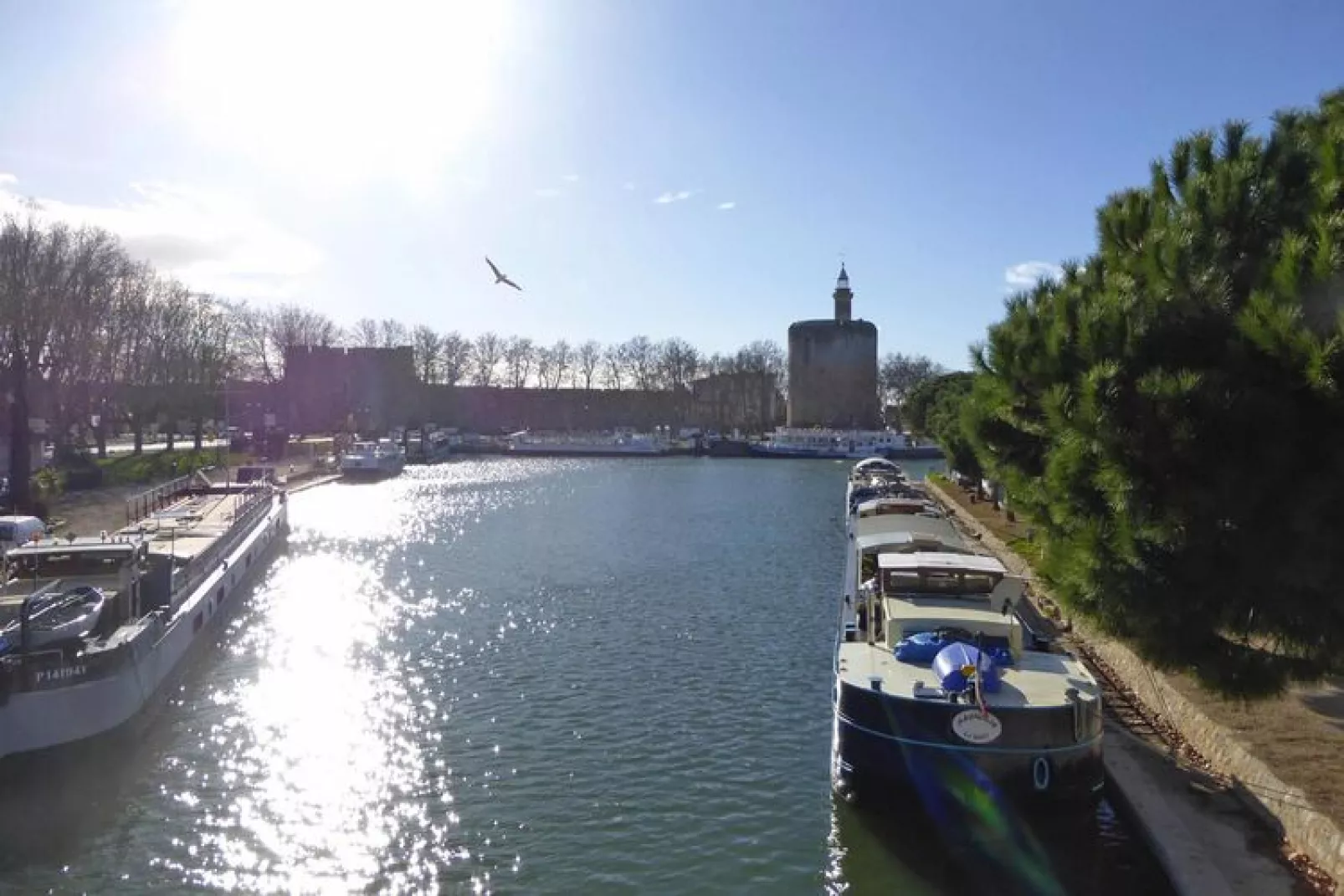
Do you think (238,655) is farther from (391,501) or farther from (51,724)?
(391,501)

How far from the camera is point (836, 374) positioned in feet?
467

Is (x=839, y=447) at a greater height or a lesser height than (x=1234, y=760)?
greater

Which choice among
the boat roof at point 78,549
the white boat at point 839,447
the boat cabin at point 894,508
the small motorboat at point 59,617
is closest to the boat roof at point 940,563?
the small motorboat at point 59,617

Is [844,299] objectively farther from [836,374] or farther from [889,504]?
[889,504]

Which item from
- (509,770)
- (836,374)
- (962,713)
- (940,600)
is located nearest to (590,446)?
(836,374)

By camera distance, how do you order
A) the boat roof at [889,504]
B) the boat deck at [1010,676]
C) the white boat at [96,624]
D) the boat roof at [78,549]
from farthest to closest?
the boat roof at [889,504], the boat roof at [78,549], the white boat at [96,624], the boat deck at [1010,676]

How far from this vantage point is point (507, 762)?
1602 centimetres

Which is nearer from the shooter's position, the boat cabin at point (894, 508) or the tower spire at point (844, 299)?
the boat cabin at point (894, 508)

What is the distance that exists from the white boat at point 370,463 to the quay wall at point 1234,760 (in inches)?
2447

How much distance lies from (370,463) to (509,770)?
6362cm

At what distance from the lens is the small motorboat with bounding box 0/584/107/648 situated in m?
15.7

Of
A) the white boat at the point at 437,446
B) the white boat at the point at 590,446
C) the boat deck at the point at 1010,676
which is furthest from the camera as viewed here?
the white boat at the point at 590,446

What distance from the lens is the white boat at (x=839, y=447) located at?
114562 millimetres

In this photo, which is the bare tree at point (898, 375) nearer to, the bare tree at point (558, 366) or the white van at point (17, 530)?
the bare tree at point (558, 366)
